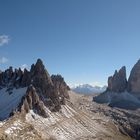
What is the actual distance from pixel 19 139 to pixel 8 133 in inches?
292

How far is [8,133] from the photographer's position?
7800 inches

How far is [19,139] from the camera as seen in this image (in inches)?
7859
